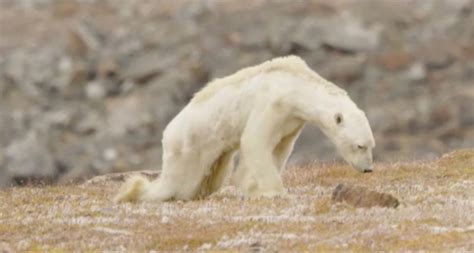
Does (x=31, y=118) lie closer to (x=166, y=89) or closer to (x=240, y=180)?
(x=166, y=89)

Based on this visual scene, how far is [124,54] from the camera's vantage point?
87.7 meters

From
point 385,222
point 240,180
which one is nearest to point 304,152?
point 240,180

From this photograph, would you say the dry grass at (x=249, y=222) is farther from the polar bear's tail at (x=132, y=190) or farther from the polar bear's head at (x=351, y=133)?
the polar bear's head at (x=351, y=133)

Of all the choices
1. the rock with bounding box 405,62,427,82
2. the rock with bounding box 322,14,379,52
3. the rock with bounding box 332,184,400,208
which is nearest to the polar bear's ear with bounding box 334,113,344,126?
the rock with bounding box 332,184,400,208

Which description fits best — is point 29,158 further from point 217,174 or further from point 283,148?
point 283,148

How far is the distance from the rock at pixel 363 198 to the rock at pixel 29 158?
152 feet

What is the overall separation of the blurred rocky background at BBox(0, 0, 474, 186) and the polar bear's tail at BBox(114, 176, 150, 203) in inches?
1658

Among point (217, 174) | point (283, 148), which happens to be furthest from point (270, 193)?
point (217, 174)

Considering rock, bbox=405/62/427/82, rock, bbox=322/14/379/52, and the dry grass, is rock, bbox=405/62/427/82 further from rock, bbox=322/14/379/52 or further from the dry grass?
the dry grass

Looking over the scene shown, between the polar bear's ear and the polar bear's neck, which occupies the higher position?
the polar bear's neck

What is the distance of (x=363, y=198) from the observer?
79.4 ft

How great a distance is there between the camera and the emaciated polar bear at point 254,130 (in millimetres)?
26547

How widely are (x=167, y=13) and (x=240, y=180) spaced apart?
6427 cm

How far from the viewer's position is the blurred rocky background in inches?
2964
